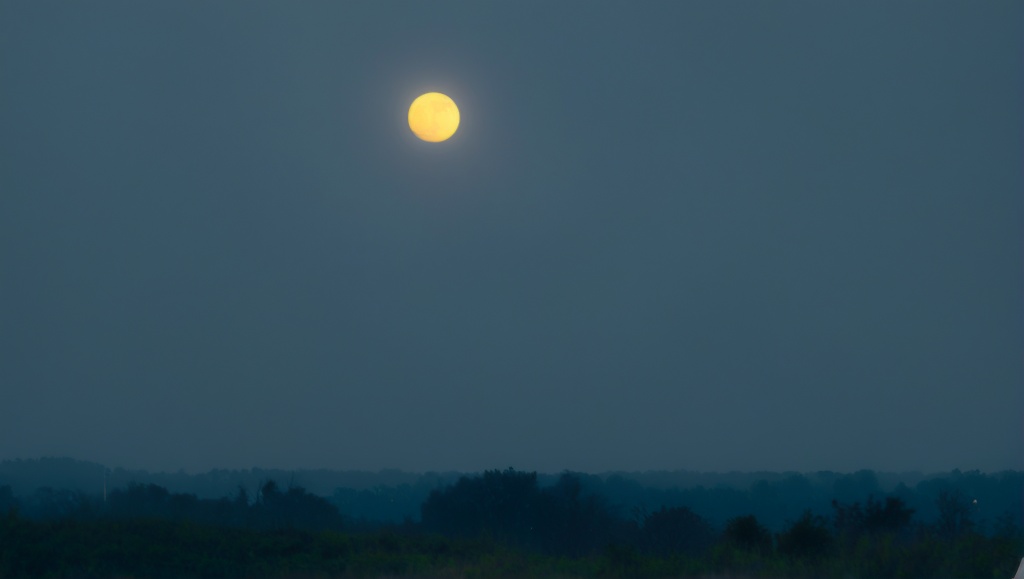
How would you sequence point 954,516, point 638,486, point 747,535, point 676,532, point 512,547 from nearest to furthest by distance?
point 512,547 < point 747,535 < point 676,532 < point 954,516 < point 638,486

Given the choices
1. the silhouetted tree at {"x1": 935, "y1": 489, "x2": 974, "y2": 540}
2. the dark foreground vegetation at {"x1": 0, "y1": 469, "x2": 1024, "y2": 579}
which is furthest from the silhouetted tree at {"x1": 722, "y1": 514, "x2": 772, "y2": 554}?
the silhouetted tree at {"x1": 935, "y1": 489, "x2": 974, "y2": 540}

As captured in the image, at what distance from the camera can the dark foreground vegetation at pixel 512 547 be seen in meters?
11.7

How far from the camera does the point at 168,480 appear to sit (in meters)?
27.9

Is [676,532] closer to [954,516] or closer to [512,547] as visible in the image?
[512,547]

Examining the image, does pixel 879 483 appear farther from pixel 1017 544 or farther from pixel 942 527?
pixel 1017 544

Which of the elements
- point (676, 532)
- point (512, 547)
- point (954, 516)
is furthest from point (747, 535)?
point (954, 516)

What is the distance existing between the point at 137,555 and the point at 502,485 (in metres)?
10.1

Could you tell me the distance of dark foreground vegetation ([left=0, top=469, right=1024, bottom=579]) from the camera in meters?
11.7

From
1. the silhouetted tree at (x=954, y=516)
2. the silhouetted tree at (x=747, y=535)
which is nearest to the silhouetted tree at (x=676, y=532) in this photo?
the silhouetted tree at (x=747, y=535)

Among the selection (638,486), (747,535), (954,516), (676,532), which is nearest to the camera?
(747,535)

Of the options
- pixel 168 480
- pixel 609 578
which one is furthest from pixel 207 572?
pixel 168 480

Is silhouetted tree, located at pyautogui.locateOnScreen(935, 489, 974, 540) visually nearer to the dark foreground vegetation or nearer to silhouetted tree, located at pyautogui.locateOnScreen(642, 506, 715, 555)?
the dark foreground vegetation

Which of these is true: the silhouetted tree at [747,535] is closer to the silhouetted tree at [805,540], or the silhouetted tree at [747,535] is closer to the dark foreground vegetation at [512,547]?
the dark foreground vegetation at [512,547]

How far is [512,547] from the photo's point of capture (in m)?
14.7
